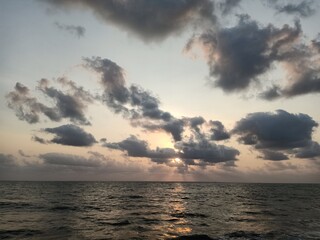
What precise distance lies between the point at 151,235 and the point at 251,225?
526 inches

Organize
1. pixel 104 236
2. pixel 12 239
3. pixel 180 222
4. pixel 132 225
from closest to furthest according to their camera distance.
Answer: pixel 12 239
pixel 104 236
pixel 132 225
pixel 180 222

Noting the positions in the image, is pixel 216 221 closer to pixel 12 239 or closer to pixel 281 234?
pixel 281 234

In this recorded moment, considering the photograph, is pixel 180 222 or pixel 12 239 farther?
pixel 180 222

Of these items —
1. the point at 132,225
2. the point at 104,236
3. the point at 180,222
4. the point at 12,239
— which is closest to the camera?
the point at 12,239

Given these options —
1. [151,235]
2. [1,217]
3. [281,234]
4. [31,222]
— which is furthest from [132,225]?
[1,217]

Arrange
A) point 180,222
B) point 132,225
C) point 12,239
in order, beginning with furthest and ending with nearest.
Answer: point 180,222 < point 132,225 < point 12,239

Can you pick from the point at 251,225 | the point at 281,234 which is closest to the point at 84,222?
the point at 251,225

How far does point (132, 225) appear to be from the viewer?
111ft

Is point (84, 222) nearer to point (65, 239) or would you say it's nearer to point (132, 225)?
point (132, 225)

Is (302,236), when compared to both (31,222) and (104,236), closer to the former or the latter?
(104,236)

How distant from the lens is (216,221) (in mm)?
37781

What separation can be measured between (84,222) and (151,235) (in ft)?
36.8

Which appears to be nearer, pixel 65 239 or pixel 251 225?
pixel 65 239

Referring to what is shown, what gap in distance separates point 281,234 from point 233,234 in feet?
15.9
